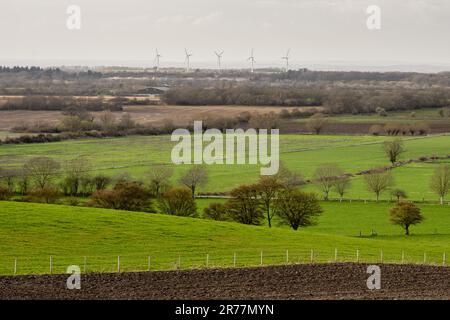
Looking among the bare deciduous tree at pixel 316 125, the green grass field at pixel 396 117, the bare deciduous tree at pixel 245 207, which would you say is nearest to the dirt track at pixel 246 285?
the bare deciduous tree at pixel 245 207

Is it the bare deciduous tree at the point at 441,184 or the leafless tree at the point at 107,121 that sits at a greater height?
the leafless tree at the point at 107,121

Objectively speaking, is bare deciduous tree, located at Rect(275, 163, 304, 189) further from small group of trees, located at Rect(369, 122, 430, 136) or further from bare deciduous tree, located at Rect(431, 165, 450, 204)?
small group of trees, located at Rect(369, 122, 430, 136)

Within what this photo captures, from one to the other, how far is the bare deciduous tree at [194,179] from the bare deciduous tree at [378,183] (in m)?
14.4

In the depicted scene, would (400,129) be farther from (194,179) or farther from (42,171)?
(42,171)

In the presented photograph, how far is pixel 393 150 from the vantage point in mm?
91688

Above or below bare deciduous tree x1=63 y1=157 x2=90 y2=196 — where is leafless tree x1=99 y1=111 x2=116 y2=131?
above

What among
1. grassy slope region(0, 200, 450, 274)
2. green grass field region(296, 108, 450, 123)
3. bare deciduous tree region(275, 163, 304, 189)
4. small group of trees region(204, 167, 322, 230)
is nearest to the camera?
grassy slope region(0, 200, 450, 274)

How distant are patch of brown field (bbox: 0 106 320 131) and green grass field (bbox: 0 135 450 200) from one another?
15.8m

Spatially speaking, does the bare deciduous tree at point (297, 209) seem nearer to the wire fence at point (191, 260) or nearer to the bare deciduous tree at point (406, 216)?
the bare deciduous tree at point (406, 216)

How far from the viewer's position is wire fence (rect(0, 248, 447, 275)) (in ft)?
105

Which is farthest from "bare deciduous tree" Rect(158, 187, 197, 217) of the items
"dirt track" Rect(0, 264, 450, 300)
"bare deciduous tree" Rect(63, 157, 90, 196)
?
"dirt track" Rect(0, 264, 450, 300)

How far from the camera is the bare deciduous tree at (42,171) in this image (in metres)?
69.0

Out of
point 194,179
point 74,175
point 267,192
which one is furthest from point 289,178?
point 74,175
